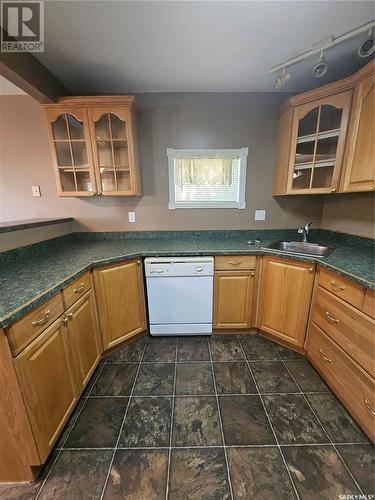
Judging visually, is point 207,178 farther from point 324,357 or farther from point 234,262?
point 324,357

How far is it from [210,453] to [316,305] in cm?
123

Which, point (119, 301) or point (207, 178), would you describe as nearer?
point (119, 301)

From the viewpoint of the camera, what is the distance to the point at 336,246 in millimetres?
1915

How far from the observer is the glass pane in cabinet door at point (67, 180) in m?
1.94

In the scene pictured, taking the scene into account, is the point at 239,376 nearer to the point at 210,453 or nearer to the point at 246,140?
the point at 210,453

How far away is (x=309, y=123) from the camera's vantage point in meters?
1.78

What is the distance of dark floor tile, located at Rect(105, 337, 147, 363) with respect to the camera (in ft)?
5.84

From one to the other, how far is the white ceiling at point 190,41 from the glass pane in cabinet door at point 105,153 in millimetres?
539

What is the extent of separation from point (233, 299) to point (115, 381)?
4.00 feet

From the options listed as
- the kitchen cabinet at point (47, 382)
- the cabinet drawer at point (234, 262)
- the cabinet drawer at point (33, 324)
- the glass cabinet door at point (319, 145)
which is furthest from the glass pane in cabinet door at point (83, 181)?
the glass cabinet door at point (319, 145)

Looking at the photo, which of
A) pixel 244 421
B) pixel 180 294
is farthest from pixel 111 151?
pixel 244 421

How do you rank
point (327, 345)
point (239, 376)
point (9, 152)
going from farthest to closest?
point (9, 152) < point (239, 376) < point (327, 345)

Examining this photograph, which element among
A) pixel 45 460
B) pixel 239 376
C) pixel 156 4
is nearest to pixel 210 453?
pixel 239 376

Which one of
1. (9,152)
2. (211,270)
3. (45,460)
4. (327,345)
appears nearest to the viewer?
(45,460)
